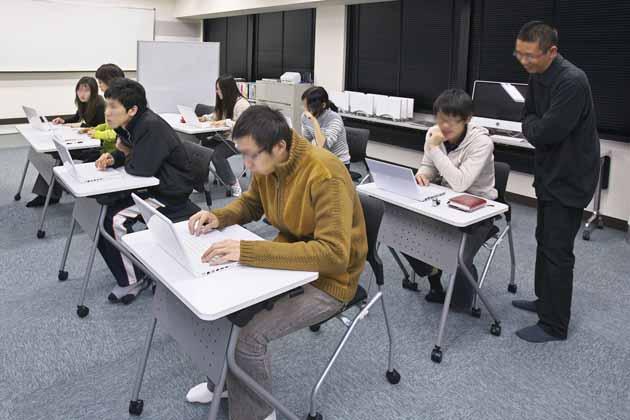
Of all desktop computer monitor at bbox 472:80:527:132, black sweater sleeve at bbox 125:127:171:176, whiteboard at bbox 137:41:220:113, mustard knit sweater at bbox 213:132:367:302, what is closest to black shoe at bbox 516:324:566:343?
mustard knit sweater at bbox 213:132:367:302

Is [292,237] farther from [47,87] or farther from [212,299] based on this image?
[47,87]

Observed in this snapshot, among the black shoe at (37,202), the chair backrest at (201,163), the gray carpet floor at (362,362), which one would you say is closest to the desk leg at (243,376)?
the gray carpet floor at (362,362)

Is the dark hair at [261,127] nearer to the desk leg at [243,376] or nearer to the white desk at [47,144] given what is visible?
the desk leg at [243,376]

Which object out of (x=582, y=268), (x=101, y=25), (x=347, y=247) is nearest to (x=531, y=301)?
(x=582, y=268)

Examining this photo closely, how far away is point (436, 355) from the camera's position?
A: 7.75ft

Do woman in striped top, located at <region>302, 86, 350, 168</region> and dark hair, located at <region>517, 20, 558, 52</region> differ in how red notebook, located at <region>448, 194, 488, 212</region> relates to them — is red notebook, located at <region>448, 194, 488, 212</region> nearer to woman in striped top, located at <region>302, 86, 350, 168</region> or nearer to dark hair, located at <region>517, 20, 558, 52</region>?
dark hair, located at <region>517, 20, 558, 52</region>

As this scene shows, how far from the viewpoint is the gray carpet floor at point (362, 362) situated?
80.5 inches

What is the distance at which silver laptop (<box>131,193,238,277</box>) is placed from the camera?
1.58m

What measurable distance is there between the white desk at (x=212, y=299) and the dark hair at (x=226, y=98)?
10.6 ft

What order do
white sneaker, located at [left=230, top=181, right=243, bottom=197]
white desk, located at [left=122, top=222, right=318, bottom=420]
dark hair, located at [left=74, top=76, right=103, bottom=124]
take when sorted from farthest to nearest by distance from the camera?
white sneaker, located at [left=230, top=181, right=243, bottom=197]
dark hair, located at [left=74, top=76, right=103, bottom=124]
white desk, located at [left=122, top=222, right=318, bottom=420]

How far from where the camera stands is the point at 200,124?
4.83 meters

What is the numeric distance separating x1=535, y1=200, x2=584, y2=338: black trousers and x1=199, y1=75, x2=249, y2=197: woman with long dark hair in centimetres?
304

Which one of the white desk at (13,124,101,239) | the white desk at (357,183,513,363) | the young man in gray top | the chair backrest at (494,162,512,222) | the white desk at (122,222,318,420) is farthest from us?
the white desk at (13,124,101,239)

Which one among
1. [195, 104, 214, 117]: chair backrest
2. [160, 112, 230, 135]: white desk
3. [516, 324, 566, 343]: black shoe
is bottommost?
[516, 324, 566, 343]: black shoe
